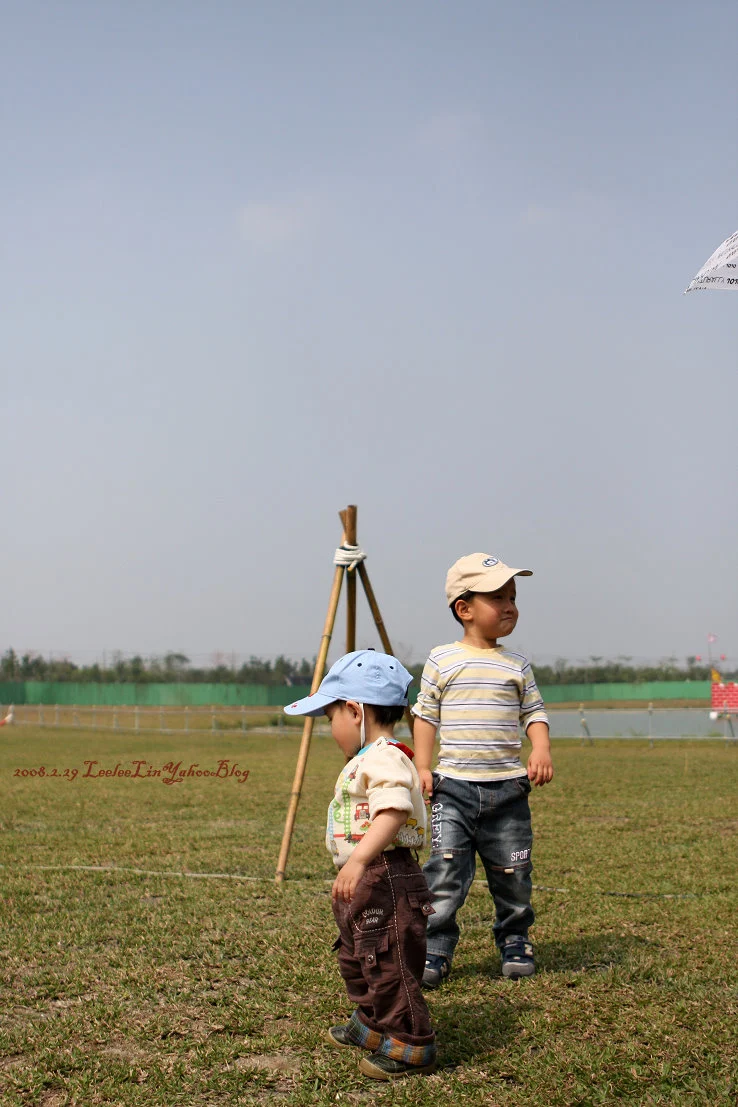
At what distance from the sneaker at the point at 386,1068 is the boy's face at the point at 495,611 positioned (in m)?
1.78

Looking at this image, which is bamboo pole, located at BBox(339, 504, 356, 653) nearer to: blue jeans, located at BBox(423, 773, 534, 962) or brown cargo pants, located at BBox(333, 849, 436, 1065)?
blue jeans, located at BBox(423, 773, 534, 962)

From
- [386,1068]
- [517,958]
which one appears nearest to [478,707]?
[517,958]

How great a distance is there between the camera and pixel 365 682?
319 centimetres

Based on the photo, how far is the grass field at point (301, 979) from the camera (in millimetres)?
2844

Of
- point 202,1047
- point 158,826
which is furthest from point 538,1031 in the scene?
point 158,826

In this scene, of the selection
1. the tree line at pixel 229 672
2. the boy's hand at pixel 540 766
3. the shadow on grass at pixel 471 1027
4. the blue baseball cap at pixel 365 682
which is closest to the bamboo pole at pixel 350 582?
the boy's hand at pixel 540 766

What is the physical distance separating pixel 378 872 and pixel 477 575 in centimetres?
152

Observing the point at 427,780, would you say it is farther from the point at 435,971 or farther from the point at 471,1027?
the point at 471,1027

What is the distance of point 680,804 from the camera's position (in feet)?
33.3

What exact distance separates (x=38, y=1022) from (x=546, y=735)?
6.83 feet

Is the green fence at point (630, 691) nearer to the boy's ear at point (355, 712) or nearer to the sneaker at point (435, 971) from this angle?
the sneaker at point (435, 971)

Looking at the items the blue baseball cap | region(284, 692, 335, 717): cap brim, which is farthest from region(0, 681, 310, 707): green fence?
the blue baseball cap

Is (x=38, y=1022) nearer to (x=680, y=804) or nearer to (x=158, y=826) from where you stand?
(x=158, y=826)

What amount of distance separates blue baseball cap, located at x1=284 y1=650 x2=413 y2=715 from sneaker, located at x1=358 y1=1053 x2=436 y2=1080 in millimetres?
996
